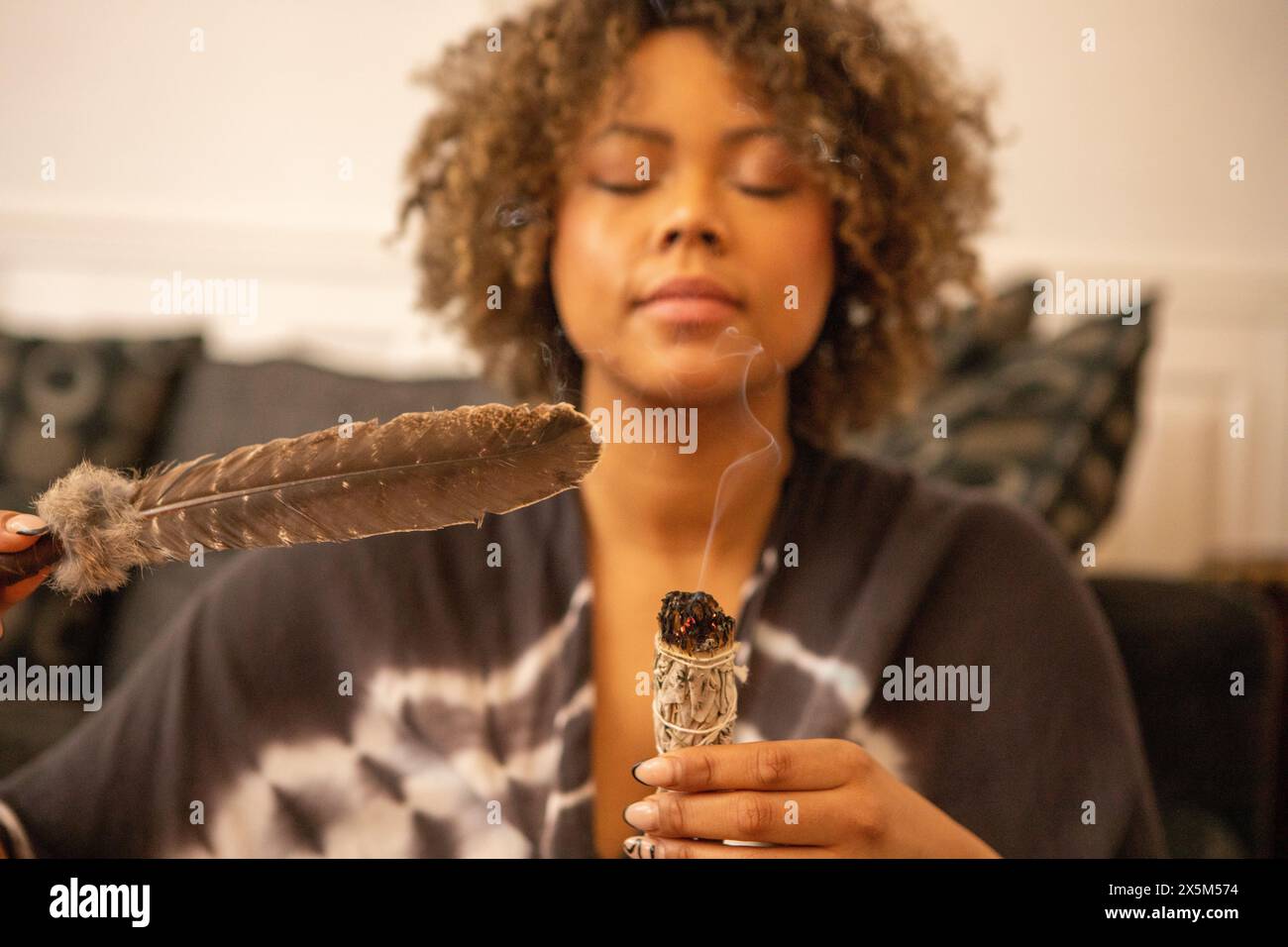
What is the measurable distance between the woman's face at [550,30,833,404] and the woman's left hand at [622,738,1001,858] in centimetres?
25

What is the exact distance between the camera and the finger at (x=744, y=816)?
1.82 feet

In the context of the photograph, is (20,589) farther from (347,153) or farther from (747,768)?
(747,768)

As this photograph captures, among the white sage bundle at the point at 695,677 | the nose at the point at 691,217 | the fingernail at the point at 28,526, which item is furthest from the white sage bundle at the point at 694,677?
the fingernail at the point at 28,526

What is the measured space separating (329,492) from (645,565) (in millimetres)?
218

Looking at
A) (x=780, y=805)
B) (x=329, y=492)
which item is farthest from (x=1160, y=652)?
(x=329, y=492)

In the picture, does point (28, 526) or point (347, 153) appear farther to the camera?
point (347, 153)

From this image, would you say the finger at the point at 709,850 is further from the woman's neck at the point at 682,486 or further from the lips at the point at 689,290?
the lips at the point at 689,290

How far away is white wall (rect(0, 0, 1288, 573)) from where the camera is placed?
0.67 meters

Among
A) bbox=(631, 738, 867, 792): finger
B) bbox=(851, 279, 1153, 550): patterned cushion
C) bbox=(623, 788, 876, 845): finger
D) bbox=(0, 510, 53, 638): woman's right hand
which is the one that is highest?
bbox=(851, 279, 1153, 550): patterned cushion

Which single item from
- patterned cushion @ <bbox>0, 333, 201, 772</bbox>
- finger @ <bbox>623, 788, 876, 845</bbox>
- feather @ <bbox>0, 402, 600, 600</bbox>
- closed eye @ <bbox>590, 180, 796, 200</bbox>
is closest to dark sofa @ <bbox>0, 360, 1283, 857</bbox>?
patterned cushion @ <bbox>0, 333, 201, 772</bbox>

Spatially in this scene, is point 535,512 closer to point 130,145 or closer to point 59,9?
point 130,145

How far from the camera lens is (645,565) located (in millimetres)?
634

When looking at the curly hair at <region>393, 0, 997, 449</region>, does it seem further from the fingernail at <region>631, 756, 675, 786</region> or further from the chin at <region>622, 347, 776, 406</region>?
the fingernail at <region>631, 756, 675, 786</region>

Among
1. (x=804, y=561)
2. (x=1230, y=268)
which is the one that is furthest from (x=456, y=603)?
(x=1230, y=268)
